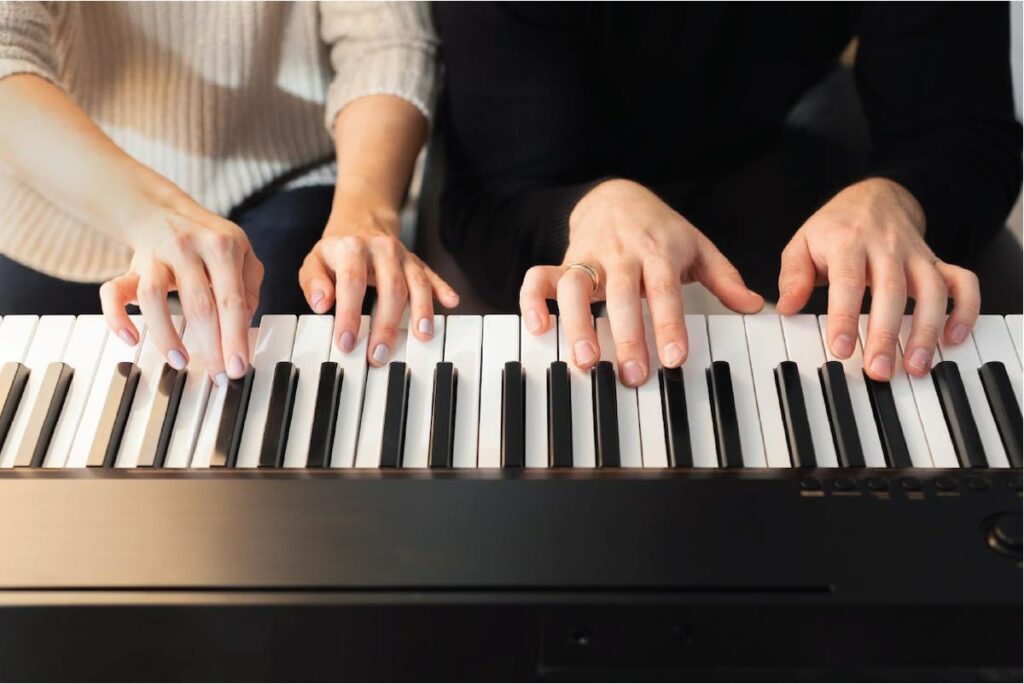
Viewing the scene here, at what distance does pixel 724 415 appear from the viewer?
65 cm

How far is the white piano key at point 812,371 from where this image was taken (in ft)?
2.10

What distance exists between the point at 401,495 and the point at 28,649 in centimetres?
26

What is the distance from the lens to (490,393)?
0.67m

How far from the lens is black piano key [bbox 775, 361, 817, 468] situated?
0.63 meters

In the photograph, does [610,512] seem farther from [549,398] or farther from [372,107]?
[372,107]

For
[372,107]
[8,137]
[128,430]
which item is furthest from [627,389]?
[8,137]

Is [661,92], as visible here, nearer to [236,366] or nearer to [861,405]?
[861,405]

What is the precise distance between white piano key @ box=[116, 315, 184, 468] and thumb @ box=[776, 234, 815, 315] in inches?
20.5

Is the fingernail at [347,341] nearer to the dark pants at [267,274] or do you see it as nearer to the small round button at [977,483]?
the dark pants at [267,274]

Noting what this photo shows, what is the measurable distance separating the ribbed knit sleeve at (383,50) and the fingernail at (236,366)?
1.61 ft

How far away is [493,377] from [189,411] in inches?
9.4

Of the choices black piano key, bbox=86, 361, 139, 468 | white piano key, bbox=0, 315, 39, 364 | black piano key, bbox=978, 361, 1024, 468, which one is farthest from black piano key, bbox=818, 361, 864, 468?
white piano key, bbox=0, 315, 39, 364

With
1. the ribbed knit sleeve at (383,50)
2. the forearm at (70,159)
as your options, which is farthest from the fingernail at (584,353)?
the ribbed knit sleeve at (383,50)

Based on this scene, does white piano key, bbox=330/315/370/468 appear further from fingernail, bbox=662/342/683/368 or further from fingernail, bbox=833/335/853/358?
fingernail, bbox=833/335/853/358
